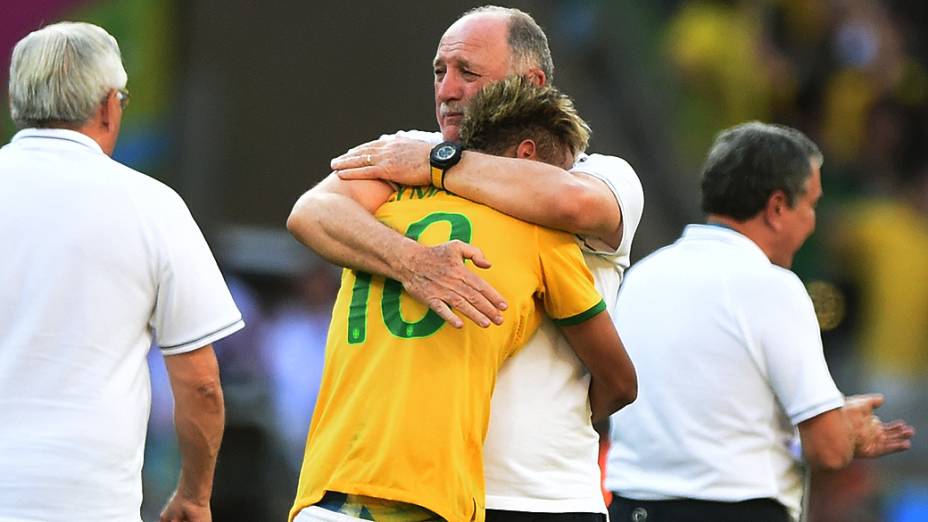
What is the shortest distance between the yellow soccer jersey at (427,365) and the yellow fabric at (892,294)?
658 cm

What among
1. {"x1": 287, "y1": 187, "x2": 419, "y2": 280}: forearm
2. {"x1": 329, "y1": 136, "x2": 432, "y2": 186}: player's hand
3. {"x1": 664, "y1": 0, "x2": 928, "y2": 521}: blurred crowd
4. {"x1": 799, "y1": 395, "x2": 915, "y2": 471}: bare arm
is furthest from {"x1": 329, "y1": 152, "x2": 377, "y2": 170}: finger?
{"x1": 664, "y1": 0, "x2": 928, "y2": 521}: blurred crowd

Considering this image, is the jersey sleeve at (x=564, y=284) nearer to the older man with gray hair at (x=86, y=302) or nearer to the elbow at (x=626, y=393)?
the elbow at (x=626, y=393)

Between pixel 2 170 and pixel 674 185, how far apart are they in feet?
25.6

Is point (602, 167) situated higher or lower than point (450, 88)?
lower

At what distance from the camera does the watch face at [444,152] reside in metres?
3.88

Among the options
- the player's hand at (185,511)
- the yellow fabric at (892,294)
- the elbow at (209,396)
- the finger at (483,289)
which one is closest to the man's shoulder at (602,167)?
the finger at (483,289)

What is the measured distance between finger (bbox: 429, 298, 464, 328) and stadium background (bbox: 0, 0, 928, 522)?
5544 millimetres

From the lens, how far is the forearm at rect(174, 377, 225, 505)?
4.28m

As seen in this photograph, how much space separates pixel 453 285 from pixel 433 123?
868 cm

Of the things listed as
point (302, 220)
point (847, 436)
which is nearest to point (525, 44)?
point (302, 220)

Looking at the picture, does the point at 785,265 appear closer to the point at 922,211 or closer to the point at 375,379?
the point at 375,379

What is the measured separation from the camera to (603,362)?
3.92 metres

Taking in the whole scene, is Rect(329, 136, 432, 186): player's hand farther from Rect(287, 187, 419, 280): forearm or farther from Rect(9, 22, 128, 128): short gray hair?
Rect(9, 22, 128, 128): short gray hair

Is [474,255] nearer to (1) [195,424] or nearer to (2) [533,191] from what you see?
(2) [533,191]
